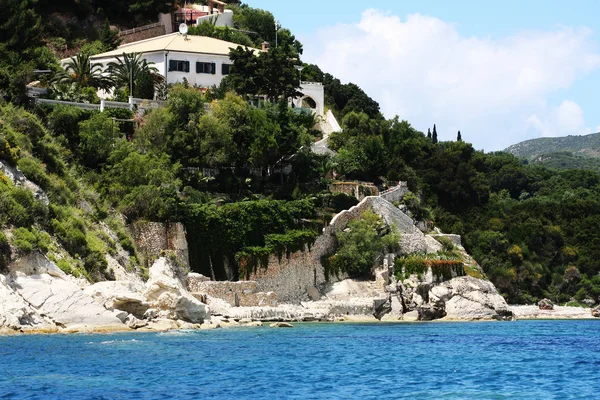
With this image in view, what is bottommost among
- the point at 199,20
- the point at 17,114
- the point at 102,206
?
the point at 102,206

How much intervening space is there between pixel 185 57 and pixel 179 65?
75 centimetres

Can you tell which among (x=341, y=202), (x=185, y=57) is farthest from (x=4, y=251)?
(x=185, y=57)

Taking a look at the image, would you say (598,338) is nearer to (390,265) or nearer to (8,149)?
(390,265)

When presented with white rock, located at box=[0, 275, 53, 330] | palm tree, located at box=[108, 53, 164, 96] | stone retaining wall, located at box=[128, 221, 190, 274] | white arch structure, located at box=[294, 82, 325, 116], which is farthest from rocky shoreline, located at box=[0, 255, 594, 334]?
white arch structure, located at box=[294, 82, 325, 116]

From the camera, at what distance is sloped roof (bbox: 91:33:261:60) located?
77.1m

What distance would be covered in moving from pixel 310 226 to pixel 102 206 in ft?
43.5

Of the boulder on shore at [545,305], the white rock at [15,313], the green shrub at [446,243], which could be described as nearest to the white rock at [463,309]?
the green shrub at [446,243]

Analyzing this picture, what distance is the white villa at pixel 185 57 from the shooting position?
250 feet

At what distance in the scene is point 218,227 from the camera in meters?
61.3

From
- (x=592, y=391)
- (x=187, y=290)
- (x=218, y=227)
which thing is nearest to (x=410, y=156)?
(x=218, y=227)

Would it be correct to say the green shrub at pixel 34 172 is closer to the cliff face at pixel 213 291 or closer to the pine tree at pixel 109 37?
the cliff face at pixel 213 291

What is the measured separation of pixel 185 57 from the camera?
3017 inches

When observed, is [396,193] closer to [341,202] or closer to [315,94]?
[341,202]

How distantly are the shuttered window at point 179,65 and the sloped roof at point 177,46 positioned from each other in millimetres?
829
